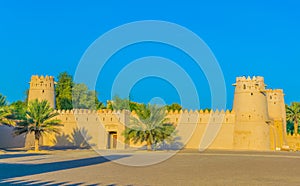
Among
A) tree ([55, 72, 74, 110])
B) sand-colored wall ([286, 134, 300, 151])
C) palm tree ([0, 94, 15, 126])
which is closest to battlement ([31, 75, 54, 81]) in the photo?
palm tree ([0, 94, 15, 126])

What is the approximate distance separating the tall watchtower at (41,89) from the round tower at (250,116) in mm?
16445

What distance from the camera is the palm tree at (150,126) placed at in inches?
1139

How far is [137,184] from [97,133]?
24.9 metres

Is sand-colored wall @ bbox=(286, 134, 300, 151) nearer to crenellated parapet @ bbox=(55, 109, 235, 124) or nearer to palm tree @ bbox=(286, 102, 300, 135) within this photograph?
palm tree @ bbox=(286, 102, 300, 135)

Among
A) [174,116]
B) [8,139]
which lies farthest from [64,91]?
[174,116]

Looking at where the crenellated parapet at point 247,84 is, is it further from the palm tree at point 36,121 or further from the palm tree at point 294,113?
the palm tree at point 36,121

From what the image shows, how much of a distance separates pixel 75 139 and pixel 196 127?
1049 cm

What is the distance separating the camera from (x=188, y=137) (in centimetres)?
3338

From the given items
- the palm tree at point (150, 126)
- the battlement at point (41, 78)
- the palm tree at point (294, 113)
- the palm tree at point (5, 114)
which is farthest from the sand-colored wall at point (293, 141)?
the palm tree at point (5, 114)

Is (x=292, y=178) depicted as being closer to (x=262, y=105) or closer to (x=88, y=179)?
(x=88, y=179)

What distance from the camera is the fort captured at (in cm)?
3269

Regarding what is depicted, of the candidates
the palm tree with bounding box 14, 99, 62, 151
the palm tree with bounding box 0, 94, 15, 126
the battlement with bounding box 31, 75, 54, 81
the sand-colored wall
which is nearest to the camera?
the palm tree with bounding box 0, 94, 15, 126

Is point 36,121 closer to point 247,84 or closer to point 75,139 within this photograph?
point 75,139

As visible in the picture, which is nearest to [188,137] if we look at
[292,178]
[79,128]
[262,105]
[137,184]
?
[262,105]
